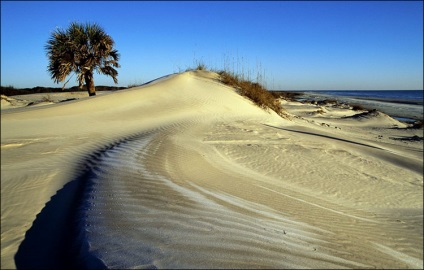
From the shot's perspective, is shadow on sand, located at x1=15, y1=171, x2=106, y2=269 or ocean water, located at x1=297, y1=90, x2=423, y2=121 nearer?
shadow on sand, located at x1=15, y1=171, x2=106, y2=269

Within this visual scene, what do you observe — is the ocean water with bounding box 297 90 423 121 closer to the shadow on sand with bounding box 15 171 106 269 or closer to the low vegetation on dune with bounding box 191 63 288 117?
the low vegetation on dune with bounding box 191 63 288 117

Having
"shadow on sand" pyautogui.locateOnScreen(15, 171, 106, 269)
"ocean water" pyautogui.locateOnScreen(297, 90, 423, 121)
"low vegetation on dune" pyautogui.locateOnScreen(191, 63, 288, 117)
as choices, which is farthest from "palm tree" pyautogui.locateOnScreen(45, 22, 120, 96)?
"ocean water" pyautogui.locateOnScreen(297, 90, 423, 121)

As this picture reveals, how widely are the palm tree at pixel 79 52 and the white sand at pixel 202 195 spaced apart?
751 cm

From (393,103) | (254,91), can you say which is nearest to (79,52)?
(254,91)

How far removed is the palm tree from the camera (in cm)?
1246

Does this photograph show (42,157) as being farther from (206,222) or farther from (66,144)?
(206,222)

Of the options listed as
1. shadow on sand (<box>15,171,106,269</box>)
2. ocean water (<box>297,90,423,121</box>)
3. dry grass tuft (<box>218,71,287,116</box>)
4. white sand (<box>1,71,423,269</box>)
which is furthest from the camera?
ocean water (<box>297,90,423,121</box>)

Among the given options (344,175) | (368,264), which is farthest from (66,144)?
(344,175)

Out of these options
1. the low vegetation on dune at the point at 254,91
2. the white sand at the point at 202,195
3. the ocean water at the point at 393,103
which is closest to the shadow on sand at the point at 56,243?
the white sand at the point at 202,195

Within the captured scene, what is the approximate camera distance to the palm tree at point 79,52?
12.5 m

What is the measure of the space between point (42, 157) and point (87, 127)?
7.32 ft

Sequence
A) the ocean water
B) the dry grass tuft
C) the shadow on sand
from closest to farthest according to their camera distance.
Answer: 1. the shadow on sand
2. the dry grass tuft
3. the ocean water

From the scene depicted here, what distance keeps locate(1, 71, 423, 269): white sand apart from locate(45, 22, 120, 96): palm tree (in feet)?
24.6

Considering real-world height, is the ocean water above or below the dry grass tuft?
below
